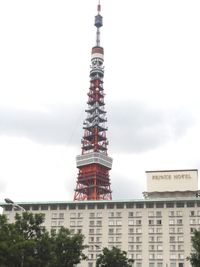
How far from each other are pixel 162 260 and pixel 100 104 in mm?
82085

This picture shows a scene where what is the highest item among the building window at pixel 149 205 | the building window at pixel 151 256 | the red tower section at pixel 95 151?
the red tower section at pixel 95 151

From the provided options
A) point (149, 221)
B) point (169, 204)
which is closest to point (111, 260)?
point (149, 221)

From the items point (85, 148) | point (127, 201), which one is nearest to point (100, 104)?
point (85, 148)

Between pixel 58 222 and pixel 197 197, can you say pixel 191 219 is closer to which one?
pixel 197 197

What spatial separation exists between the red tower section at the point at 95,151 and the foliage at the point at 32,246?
3878 inches

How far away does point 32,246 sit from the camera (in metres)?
53.0

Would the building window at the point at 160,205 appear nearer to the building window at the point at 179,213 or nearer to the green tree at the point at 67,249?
the building window at the point at 179,213

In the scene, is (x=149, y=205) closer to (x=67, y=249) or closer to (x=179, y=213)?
(x=179, y=213)

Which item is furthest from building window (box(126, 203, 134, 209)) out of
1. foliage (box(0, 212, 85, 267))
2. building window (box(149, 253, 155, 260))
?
foliage (box(0, 212, 85, 267))

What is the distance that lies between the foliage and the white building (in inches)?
2589

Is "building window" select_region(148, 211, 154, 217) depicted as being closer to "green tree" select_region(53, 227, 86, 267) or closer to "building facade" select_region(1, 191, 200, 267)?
"building facade" select_region(1, 191, 200, 267)

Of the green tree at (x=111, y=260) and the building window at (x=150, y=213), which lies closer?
the green tree at (x=111, y=260)

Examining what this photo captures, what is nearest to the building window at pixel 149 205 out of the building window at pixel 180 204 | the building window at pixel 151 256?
the building window at pixel 180 204

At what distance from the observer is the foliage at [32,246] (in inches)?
2048
